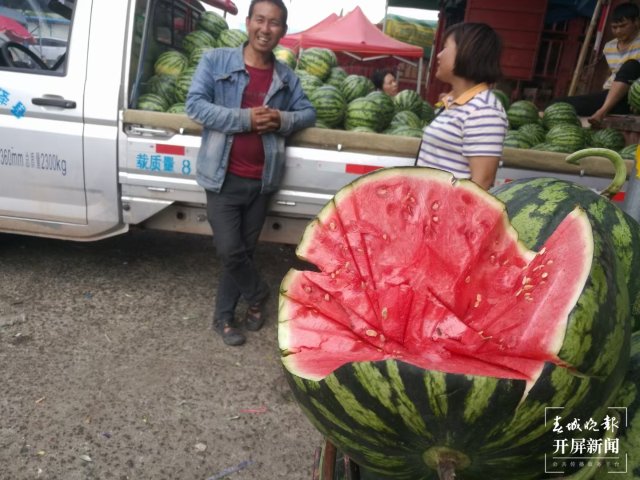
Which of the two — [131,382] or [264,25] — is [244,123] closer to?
[264,25]

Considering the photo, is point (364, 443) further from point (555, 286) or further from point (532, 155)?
Result: point (532, 155)

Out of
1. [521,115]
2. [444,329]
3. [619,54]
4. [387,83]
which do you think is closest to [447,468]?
[444,329]

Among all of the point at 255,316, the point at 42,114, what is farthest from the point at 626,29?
the point at 42,114

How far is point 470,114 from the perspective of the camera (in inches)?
103

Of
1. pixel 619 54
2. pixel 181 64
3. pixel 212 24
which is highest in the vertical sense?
pixel 619 54

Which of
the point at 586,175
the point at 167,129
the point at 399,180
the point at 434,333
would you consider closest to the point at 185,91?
the point at 167,129

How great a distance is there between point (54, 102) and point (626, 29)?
5.12m

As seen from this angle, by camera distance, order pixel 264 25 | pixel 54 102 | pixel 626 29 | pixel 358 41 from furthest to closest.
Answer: pixel 358 41, pixel 626 29, pixel 54 102, pixel 264 25

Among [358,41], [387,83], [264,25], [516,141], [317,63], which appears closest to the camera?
[264,25]

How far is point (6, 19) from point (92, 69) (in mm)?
943

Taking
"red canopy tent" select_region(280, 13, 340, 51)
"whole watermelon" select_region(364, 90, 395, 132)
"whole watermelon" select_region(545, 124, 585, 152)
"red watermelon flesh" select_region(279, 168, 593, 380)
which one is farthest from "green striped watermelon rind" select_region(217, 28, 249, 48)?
"red canopy tent" select_region(280, 13, 340, 51)

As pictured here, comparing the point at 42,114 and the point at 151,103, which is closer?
the point at 42,114
